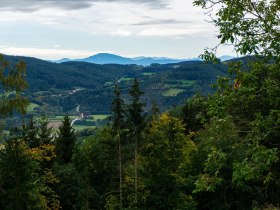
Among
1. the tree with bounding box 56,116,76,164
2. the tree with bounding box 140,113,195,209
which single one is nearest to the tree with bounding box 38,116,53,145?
the tree with bounding box 56,116,76,164

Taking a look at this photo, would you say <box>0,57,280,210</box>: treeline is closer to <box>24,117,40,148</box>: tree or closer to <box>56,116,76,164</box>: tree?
<box>24,117,40,148</box>: tree

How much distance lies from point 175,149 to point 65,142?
20.1 meters

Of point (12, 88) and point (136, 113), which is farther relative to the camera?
point (136, 113)

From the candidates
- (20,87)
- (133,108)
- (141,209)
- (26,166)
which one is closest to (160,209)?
(141,209)

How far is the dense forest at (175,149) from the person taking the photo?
10312 mm

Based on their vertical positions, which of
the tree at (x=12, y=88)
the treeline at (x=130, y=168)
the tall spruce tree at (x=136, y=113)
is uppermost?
the tree at (x=12, y=88)

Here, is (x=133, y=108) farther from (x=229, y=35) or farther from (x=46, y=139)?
(x=229, y=35)

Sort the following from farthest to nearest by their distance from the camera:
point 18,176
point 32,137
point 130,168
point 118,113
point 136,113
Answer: point 32,137 < point 130,168 < point 136,113 < point 118,113 < point 18,176

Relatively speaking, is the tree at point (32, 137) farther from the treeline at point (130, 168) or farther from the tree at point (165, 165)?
the tree at point (165, 165)

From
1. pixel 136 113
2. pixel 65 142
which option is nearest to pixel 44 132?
pixel 65 142

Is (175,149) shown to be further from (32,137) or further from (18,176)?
(32,137)

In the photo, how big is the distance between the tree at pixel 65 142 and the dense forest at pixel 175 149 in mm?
129

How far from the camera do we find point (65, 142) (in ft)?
165

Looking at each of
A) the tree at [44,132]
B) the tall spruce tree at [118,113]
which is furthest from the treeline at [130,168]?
the tree at [44,132]
